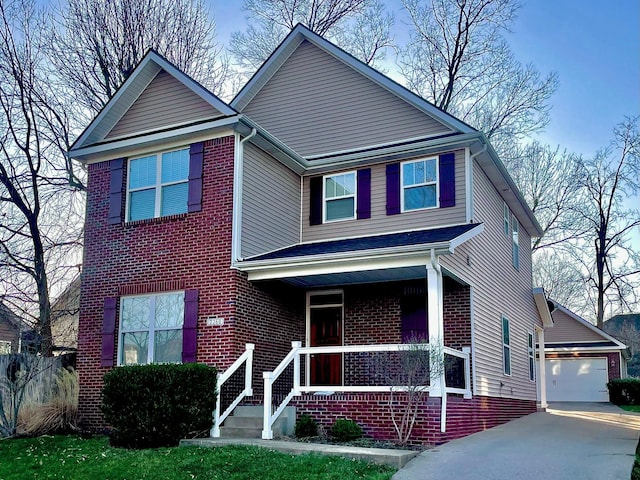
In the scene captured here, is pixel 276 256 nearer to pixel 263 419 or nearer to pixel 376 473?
pixel 263 419

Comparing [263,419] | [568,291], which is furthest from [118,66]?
[568,291]

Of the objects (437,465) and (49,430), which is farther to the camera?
(49,430)

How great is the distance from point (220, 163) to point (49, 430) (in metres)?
6.22

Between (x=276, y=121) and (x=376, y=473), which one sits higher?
(x=276, y=121)

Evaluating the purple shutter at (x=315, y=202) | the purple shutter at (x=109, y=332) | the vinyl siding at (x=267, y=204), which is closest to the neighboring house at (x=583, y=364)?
the purple shutter at (x=315, y=202)

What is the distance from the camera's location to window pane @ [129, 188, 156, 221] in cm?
1477

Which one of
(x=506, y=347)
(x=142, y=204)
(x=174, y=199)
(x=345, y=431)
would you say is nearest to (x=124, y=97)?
(x=142, y=204)

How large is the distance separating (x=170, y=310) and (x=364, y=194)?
199 inches

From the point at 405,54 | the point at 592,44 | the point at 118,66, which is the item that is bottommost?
the point at 592,44

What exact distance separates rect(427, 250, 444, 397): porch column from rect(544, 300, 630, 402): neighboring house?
21.4m

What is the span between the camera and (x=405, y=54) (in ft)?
98.3

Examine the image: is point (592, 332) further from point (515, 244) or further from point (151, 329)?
point (151, 329)

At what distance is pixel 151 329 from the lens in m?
14.2

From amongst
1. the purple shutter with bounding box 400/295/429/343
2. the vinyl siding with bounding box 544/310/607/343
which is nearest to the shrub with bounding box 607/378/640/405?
the vinyl siding with bounding box 544/310/607/343
